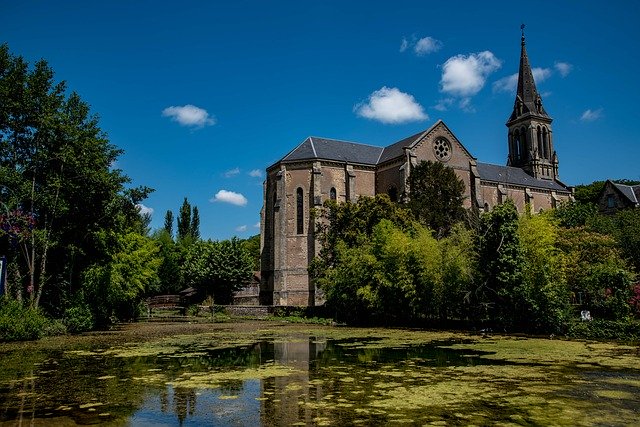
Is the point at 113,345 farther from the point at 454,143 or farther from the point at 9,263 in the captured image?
the point at 454,143

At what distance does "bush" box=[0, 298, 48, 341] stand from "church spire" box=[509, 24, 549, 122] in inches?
2639

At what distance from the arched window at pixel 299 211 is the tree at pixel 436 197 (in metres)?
12.6

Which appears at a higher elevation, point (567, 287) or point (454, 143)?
point (454, 143)

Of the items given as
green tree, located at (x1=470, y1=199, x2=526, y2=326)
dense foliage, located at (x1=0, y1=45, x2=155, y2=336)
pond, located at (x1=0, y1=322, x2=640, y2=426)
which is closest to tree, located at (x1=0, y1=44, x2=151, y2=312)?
dense foliage, located at (x1=0, y1=45, x2=155, y2=336)

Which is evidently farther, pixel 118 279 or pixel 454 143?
pixel 454 143

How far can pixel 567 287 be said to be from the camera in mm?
24078

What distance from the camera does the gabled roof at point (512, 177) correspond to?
60.9 metres

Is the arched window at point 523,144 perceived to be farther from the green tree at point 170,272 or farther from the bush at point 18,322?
the bush at point 18,322

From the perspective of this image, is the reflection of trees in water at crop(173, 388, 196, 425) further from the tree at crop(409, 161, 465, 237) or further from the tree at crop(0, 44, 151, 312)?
the tree at crop(409, 161, 465, 237)

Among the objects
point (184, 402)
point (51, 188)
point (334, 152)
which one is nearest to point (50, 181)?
point (51, 188)

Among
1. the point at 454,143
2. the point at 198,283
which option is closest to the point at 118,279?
the point at 198,283

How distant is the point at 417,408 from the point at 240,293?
51214 millimetres

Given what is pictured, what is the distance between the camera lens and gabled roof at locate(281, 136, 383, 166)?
51.2 metres

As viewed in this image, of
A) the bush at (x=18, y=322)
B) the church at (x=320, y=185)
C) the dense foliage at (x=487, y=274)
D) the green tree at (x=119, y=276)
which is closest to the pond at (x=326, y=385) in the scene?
the bush at (x=18, y=322)
